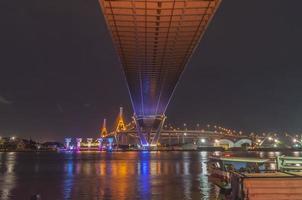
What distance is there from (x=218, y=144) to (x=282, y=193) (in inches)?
7445

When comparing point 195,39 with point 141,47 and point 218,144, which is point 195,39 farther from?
point 218,144

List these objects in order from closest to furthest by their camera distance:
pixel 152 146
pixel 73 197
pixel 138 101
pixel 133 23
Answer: pixel 73 197 → pixel 133 23 → pixel 138 101 → pixel 152 146

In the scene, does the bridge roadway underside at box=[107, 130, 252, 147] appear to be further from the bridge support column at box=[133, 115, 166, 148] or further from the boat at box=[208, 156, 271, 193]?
the boat at box=[208, 156, 271, 193]

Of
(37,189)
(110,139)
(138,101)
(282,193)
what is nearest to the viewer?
(282,193)

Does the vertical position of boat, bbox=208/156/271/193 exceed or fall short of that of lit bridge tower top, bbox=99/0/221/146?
it falls short

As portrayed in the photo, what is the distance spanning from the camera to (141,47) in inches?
1794

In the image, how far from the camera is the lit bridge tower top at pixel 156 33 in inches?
1183

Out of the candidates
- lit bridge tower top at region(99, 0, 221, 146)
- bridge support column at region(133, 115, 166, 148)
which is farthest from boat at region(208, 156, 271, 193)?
bridge support column at region(133, 115, 166, 148)

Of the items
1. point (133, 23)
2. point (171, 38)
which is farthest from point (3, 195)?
point (171, 38)

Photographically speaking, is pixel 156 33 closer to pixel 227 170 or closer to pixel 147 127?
pixel 227 170

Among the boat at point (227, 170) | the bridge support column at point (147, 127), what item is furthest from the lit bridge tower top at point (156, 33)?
the bridge support column at point (147, 127)

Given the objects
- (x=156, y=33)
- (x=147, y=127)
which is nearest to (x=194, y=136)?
(x=147, y=127)

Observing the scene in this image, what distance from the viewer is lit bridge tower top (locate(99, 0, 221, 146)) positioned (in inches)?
1183

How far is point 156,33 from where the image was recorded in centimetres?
3947
